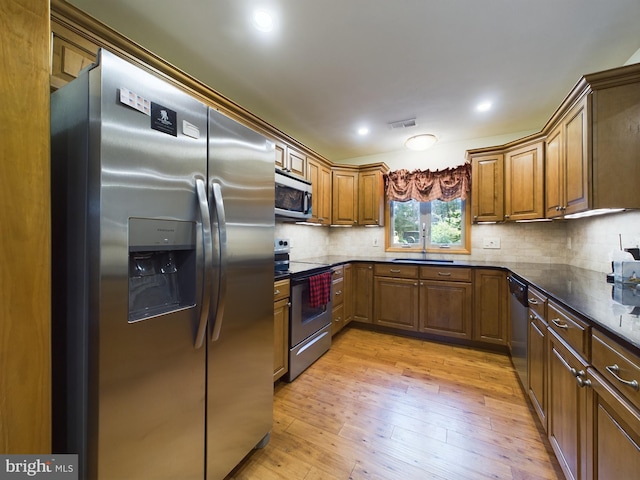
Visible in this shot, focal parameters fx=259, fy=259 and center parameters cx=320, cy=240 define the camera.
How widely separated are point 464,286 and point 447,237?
38.0 inches

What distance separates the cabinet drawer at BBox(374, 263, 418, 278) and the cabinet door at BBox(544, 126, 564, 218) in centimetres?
140

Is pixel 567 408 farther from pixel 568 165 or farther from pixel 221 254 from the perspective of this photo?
pixel 568 165

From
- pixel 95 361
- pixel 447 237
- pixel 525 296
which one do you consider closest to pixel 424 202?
pixel 447 237

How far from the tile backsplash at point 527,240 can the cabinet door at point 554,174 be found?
0.32 metres

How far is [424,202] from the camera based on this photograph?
3766 mm

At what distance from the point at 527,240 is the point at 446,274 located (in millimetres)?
1173

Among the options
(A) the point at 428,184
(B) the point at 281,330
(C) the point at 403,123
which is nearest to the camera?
(B) the point at 281,330

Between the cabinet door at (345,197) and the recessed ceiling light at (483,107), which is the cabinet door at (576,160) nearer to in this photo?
the recessed ceiling light at (483,107)

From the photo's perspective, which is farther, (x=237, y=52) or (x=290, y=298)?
(x=290, y=298)

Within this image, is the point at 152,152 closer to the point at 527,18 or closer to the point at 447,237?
the point at 527,18

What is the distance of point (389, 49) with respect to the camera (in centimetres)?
180

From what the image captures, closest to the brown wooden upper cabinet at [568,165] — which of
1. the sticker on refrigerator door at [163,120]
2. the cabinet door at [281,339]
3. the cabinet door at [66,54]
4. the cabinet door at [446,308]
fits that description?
the cabinet door at [446,308]

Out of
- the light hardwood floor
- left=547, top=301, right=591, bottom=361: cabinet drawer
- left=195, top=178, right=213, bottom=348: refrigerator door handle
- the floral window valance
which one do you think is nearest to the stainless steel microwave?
left=195, top=178, right=213, bottom=348: refrigerator door handle

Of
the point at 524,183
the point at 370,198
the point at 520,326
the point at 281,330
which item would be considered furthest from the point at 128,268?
the point at 524,183
